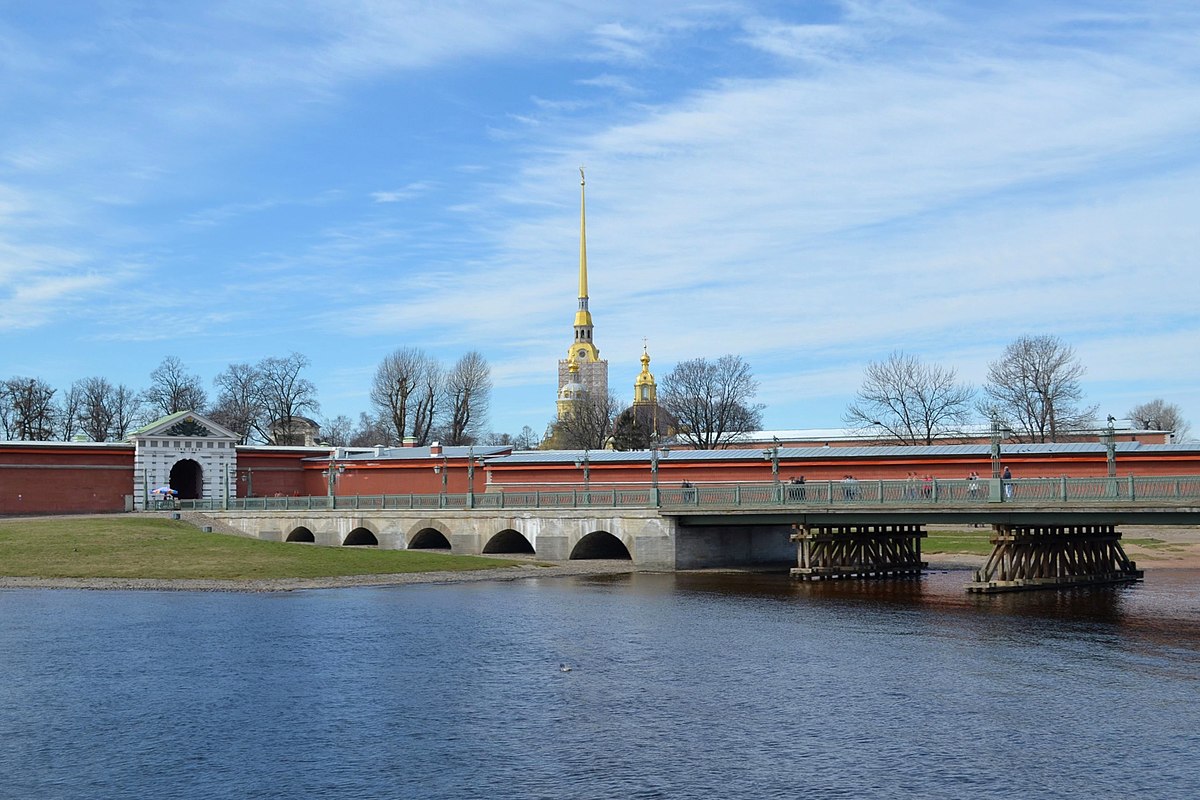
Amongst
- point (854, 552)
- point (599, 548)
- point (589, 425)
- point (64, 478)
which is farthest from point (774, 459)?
point (589, 425)

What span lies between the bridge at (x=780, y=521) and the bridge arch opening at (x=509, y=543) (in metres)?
0.08

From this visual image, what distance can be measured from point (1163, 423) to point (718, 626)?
120 meters

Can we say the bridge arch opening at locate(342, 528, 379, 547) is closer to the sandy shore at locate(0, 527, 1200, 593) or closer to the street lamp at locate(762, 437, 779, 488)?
the sandy shore at locate(0, 527, 1200, 593)

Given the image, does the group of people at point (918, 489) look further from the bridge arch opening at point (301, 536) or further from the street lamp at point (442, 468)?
the bridge arch opening at point (301, 536)

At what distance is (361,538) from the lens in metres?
67.1

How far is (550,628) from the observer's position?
35938mm

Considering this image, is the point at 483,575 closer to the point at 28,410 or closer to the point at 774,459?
the point at 774,459

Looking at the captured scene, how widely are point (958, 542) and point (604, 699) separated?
143ft

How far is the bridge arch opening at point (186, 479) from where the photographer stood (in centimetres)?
7903

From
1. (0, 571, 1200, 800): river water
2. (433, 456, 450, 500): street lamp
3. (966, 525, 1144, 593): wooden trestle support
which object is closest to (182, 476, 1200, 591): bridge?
(966, 525, 1144, 593): wooden trestle support

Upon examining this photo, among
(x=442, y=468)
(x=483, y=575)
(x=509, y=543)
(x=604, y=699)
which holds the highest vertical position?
(x=442, y=468)

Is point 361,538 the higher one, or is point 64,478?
point 64,478

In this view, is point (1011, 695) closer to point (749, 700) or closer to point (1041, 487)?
point (749, 700)

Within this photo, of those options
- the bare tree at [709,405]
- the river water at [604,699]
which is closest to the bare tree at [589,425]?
the bare tree at [709,405]
